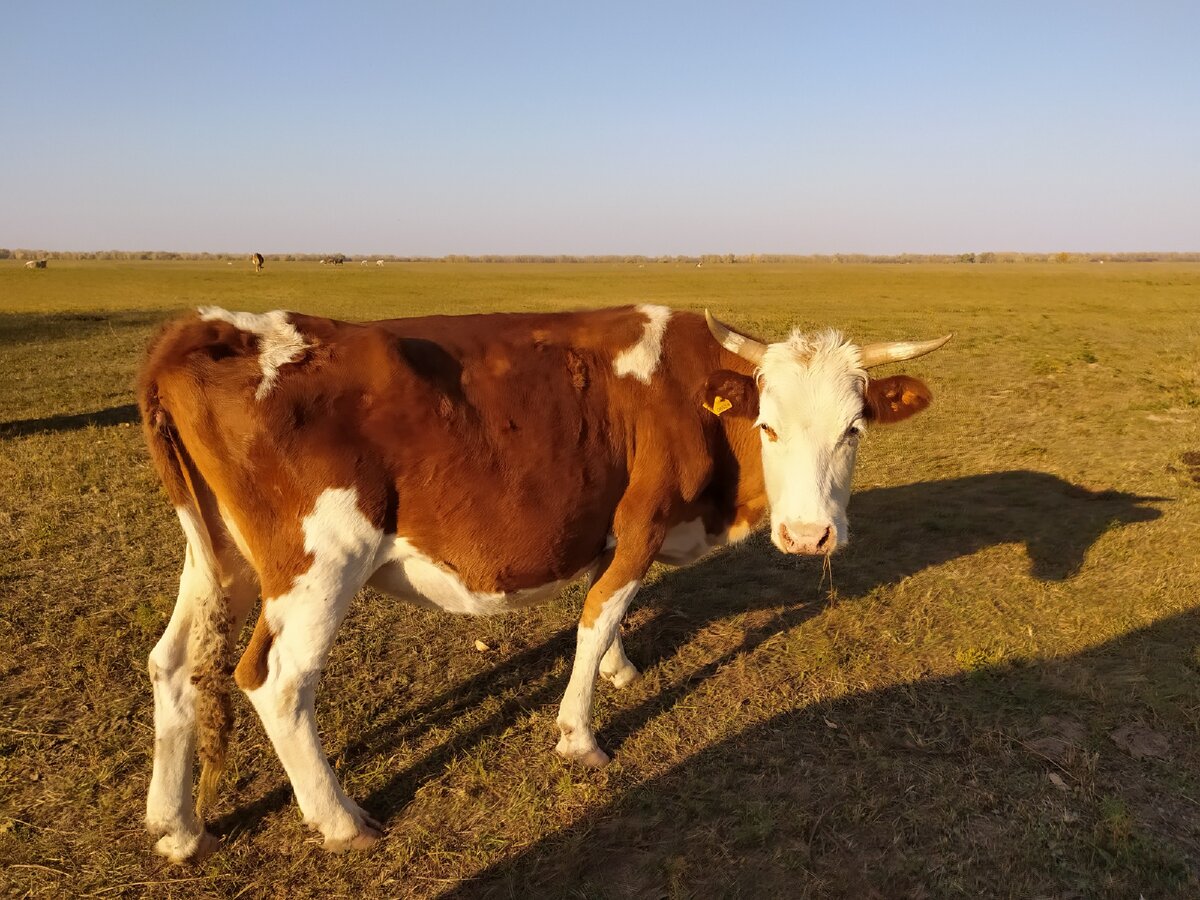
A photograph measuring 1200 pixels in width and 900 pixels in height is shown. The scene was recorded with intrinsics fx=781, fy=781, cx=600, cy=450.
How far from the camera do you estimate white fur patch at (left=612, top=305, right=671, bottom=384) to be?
4.30 metres

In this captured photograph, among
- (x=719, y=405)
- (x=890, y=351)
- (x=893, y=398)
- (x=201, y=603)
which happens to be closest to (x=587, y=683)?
(x=719, y=405)

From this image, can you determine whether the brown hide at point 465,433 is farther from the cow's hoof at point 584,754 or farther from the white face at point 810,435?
the cow's hoof at point 584,754

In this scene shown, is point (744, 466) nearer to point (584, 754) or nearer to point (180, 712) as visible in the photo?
point (584, 754)

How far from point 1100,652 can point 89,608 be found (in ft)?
23.5

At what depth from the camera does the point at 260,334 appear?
364 cm

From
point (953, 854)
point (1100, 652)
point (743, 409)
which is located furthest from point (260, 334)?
point (1100, 652)

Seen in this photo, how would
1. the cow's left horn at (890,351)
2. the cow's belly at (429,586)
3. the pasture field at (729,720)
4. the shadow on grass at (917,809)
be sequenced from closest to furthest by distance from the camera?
the shadow on grass at (917,809)
the pasture field at (729,720)
the cow's belly at (429,586)
the cow's left horn at (890,351)

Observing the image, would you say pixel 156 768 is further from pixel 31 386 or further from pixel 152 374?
pixel 31 386

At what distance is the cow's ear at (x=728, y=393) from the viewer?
423 centimetres

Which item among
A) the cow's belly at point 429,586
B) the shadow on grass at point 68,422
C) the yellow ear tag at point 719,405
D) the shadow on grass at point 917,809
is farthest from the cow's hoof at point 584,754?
the shadow on grass at point 68,422

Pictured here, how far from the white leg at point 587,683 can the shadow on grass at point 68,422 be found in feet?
31.8

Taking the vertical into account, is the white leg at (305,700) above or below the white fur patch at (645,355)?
below

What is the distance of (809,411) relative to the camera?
4.15 m

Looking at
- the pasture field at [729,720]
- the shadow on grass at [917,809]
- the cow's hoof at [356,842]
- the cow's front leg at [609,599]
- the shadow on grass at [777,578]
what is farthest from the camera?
the shadow on grass at [777,578]
